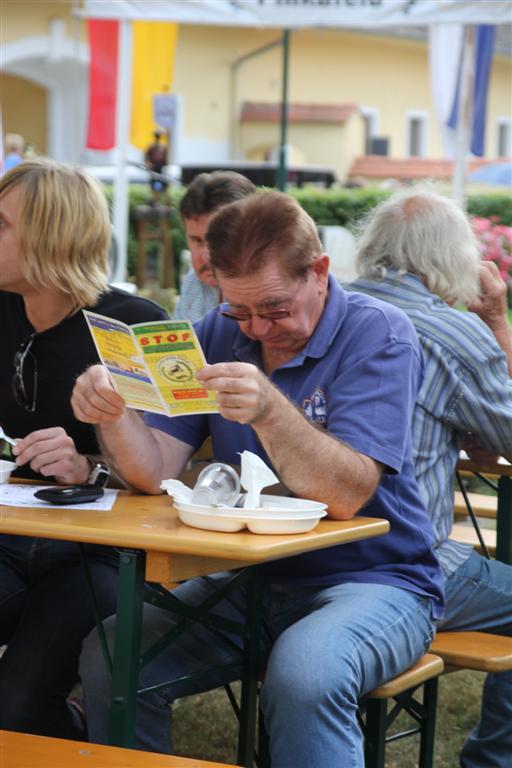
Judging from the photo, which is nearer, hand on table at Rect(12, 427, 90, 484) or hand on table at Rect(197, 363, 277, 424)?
hand on table at Rect(197, 363, 277, 424)

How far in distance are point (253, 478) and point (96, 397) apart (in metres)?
0.43

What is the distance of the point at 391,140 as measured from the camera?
3372 cm

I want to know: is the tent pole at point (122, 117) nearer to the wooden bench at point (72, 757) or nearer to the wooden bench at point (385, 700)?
the wooden bench at point (385, 700)

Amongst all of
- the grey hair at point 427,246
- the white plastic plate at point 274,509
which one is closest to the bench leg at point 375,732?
the white plastic plate at point 274,509

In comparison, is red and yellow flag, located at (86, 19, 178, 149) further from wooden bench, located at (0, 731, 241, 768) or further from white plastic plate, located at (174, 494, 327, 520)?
wooden bench, located at (0, 731, 241, 768)

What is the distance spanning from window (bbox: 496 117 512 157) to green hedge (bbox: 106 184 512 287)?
56.0ft

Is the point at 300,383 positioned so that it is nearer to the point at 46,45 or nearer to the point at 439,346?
the point at 439,346

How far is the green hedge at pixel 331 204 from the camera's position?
16547 mm

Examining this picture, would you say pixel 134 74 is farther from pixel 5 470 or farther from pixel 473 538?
pixel 5 470

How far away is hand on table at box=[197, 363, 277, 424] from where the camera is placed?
2.42m

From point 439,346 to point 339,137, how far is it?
28017mm

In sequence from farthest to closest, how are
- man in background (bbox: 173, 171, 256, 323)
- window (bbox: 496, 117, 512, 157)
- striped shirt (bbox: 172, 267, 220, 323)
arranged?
window (bbox: 496, 117, 512, 157)
striped shirt (bbox: 172, 267, 220, 323)
man in background (bbox: 173, 171, 256, 323)

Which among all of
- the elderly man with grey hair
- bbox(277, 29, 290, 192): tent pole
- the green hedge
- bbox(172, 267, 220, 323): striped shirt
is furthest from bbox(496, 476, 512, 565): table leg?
the green hedge

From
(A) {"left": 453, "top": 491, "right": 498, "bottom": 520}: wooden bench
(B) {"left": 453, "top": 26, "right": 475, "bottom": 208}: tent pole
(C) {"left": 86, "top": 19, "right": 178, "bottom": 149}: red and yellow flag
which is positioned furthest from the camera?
(B) {"left": 453, "top": 26, "right": 475, "bottom": 208}: tent pole
